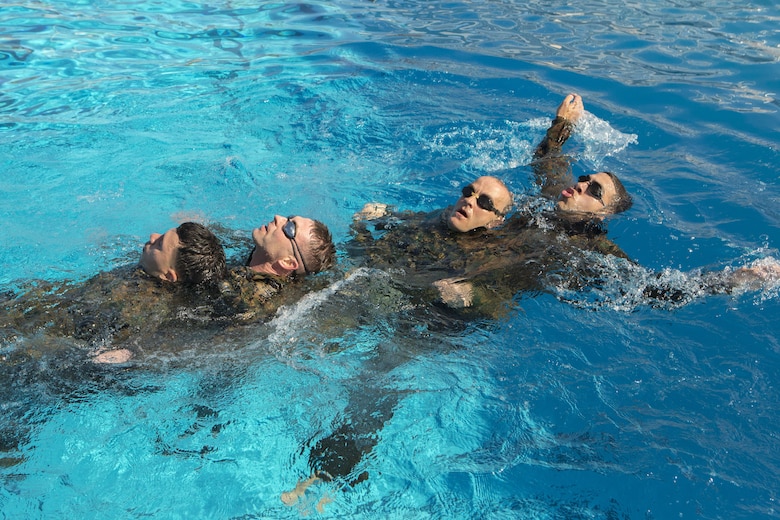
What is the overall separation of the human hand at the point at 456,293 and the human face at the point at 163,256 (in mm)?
2116

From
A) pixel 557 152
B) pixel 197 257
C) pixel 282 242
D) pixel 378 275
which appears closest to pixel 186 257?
pixel 197 257

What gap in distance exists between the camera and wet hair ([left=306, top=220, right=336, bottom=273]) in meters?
4.97

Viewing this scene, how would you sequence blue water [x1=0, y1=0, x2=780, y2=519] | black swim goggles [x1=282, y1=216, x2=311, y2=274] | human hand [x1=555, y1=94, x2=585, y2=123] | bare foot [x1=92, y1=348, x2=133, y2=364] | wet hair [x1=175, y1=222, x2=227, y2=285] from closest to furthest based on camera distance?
blue water [x1=0, y1=0, x2=780, y2=519], bare foot [x1=92, y1=348, x2=133, y2=364], wet hair [x1=175, y1=222, x2=227, y2=285], black swim goggles [x1=282, y1=216, x2=311, y2=274], human hand [x1=555, y1=94, x2=585, y2=123]

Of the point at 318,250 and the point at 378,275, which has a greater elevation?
the point at 318,250

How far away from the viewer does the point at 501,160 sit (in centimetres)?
747

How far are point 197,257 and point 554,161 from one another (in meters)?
4.04

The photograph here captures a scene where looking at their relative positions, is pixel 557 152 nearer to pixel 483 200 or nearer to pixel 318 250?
pixel 483 200

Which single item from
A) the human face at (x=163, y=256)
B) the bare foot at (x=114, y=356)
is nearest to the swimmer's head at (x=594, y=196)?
the human face at (x=163, y=256)

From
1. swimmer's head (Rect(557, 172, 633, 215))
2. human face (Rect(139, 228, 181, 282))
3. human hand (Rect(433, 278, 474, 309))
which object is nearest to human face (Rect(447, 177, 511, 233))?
swimmer's head (Rect(557, 172, 633, 215))

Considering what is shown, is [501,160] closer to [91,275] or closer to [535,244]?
[535,244]

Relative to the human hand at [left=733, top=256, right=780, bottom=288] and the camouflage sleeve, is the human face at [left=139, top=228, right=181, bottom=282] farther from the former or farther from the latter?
the human hand at [left=733, top=256, right=780, bottom=288]

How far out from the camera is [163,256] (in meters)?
4.64

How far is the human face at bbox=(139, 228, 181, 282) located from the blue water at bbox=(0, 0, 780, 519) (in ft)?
2.24

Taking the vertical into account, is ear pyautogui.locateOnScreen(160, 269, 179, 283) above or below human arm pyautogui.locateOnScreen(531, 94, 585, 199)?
below
